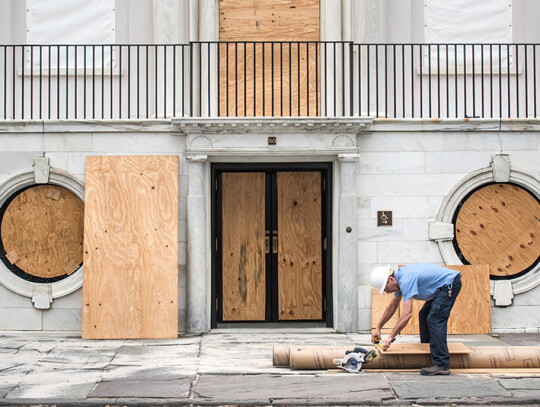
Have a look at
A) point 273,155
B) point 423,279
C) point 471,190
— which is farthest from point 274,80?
point 423,279

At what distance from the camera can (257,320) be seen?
1229 centimetres

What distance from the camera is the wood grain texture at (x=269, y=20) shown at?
12359 mm

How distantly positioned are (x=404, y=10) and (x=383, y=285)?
5.82 m

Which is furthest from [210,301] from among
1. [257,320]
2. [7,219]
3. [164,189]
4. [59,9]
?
[59,9]

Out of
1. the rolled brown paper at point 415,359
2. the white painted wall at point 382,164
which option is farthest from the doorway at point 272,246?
the rolled brown paper at point 415,359

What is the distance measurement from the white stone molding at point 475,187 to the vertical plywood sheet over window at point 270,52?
271 cm

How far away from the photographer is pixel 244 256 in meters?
12.3

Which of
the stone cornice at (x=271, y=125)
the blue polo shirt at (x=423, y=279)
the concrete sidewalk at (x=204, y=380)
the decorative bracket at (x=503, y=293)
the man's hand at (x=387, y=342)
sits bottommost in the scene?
the concrete sidewalk at (x=204, y=380)

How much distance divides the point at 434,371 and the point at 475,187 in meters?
4.08

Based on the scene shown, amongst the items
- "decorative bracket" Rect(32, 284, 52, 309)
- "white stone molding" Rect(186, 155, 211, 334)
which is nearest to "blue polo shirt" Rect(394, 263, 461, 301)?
"white stone molding" Rect(186, 155, 211, 334)

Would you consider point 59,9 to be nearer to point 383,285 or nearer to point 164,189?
point 164,189

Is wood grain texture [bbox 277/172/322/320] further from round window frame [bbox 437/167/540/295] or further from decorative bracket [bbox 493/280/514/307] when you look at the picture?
decorative bracket [bbox 493/280/514/307]

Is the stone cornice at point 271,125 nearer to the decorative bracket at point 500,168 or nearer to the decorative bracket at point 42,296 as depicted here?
the decorative bracket at point 500,168

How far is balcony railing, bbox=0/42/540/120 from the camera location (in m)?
12.0
